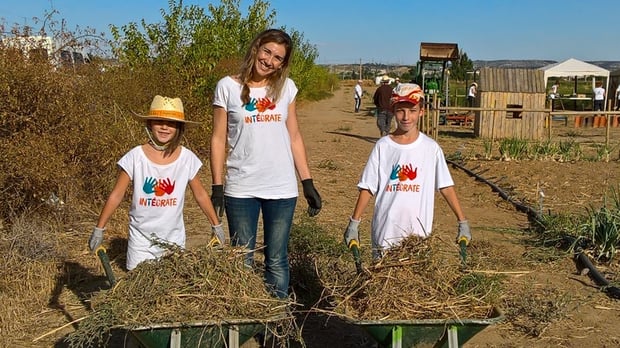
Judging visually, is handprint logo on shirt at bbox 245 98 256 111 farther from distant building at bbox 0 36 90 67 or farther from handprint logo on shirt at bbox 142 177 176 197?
distant building at bbox 0 36 90 67

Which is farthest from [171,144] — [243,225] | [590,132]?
[590,132]

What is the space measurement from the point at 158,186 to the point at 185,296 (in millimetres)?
926

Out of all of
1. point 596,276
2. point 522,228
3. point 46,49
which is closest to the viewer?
point 596,276

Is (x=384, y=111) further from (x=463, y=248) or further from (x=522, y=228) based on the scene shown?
(x=463, y=248)

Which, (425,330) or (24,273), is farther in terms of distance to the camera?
(24,273)

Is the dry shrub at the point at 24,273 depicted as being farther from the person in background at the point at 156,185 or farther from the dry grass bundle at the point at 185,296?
the dry grass bundle at the point at 185,296

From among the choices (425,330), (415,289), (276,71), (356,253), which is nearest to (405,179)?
(356,253)

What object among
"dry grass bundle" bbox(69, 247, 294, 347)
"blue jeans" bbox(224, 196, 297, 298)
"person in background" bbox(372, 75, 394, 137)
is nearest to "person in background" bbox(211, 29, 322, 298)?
"blue jeans" bbox(224, 196, 297, 298)

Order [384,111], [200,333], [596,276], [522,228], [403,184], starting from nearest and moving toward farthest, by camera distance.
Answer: [200,333], [403,184], [596,276], [522,228], [384,111]

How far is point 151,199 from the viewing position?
390 cm

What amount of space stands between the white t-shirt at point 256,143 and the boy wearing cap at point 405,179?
1.61ft

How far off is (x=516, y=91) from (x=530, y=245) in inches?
557

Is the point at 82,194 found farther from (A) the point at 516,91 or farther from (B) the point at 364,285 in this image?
(A) the point at 516,91

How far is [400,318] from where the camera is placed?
314 cm
